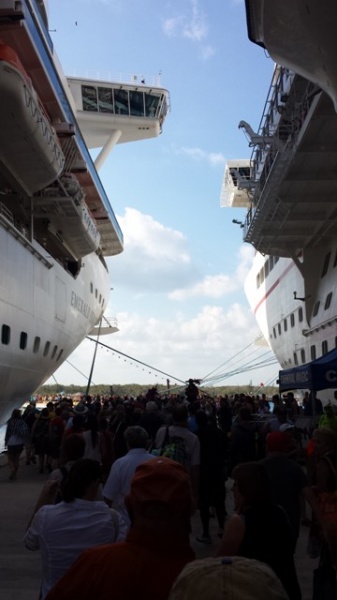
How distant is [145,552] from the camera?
198cm

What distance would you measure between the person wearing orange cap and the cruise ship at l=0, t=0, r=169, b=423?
1294 centimetres

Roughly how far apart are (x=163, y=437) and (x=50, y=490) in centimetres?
277

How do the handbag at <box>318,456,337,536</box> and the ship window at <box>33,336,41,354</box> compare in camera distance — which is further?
the ship window at <box>33,336,41,354</box>

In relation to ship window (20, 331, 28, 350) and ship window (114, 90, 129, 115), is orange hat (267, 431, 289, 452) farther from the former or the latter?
ship window (114, 90, 129, 115)

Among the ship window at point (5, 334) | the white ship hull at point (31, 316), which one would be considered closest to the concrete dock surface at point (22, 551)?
the ship window at point (5, 334)

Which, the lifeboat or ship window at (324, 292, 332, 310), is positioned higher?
the lifeboat

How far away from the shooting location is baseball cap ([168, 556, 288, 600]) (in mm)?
1312

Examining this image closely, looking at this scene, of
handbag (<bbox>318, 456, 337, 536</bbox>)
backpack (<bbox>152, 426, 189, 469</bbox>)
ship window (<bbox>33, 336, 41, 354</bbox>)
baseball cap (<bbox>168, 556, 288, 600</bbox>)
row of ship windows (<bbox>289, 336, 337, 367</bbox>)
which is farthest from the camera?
row of ship windows (<bbox>289, 336, 337, 367</bbox>)

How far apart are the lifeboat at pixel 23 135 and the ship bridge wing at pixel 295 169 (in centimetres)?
603

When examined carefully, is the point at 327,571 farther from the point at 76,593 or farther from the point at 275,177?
the point at 275,177

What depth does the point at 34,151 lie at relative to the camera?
52.9 feet

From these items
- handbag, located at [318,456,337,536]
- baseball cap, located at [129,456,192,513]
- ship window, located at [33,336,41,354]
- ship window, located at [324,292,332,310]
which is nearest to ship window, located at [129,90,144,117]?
Result: ship window, located at [324,292,332,310]

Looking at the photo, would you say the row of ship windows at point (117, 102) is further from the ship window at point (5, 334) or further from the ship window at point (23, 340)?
the ship window at point (5, 334)

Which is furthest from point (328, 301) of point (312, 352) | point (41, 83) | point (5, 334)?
point (41, 83)
